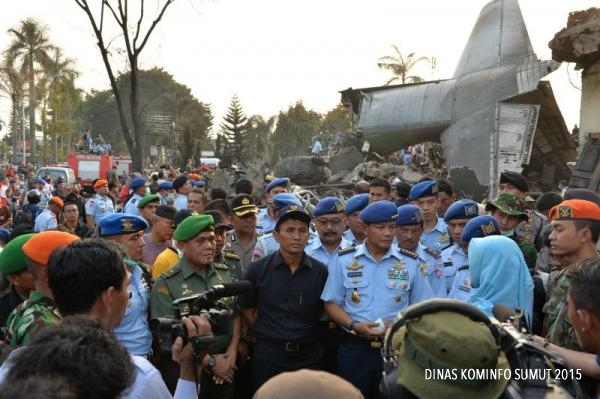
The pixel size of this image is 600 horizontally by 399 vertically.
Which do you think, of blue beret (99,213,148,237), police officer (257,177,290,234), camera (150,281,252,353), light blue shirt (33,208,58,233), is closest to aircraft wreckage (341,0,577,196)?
police officer (257,177,290,234)

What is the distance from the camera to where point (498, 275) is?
10.7ft

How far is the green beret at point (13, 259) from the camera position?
11.4 feet

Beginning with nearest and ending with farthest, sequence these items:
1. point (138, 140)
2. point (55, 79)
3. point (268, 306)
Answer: point (268, 306)
point (138, 140)
point (55, 79)

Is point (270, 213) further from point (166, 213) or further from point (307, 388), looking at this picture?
point (307, 388)

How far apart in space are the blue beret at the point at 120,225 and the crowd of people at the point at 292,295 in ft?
0.04

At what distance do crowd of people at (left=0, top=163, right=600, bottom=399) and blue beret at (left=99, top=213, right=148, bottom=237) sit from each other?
12 mm

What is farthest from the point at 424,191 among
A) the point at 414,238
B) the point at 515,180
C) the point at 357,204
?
the point at 414,238

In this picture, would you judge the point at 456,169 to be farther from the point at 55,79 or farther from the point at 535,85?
the point at 55,79

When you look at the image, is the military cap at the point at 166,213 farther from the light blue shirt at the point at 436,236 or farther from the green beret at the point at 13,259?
the light blue shirt at the point at 436,236

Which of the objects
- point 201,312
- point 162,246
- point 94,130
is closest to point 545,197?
point 162,246

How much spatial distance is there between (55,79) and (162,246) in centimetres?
4678

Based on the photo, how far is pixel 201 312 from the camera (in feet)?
8.94

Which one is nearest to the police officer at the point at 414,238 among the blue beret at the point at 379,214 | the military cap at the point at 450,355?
the blue beret at the point at 379,214

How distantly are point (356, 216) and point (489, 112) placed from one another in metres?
14.1
